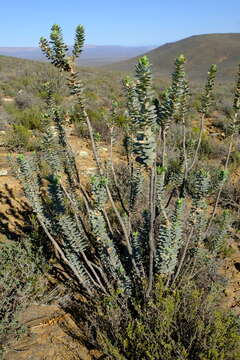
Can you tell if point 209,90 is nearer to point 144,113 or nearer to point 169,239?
point 144,113

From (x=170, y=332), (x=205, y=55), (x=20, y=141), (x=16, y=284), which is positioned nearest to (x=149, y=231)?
(x=170, y=332)

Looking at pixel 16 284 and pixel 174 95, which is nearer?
pixel 174 95

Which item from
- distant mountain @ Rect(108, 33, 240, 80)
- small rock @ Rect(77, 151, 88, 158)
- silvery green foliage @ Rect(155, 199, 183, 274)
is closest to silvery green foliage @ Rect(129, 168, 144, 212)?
silvery green foliage @ Rect(155, 199, 183, 274)

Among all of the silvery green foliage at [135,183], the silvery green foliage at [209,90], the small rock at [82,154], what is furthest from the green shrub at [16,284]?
the small rock at [82,154]

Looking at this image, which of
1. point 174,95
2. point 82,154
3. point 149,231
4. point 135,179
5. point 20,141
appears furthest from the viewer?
point 20,141

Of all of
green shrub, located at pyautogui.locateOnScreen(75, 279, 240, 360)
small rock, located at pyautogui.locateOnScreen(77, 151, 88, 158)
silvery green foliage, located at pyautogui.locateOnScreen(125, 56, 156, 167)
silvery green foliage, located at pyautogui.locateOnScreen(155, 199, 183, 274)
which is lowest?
small rock, located at pyautogui.locateOnScreen(77, 151, 88, 158)

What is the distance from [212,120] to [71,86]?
39.5 feet

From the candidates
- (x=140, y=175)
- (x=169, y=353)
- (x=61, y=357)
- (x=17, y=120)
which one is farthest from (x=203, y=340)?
(x=17, y=120)

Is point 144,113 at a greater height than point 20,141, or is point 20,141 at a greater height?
point 144,113

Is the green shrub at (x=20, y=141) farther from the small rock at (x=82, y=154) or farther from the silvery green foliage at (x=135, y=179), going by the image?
the silvery green foliage at (x=135, y=179)

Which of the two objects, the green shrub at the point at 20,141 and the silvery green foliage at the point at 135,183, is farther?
the green shrub at the point at 20,141

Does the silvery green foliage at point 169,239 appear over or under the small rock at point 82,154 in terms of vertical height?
over

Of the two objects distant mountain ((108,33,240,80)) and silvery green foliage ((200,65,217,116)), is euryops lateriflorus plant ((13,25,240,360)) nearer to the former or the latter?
silvery green foliage ((200,65,217,116))

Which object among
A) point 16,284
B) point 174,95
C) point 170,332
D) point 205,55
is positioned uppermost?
point 174,95
